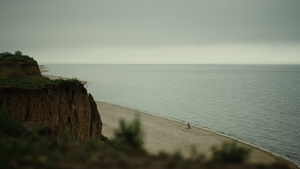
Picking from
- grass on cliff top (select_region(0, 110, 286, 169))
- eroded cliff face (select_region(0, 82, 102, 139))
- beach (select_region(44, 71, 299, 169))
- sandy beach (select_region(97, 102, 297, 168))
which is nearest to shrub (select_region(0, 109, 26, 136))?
grass on cliff top (select_region(0, 110, 286, 169))

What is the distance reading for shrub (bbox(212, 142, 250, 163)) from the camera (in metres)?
8.27

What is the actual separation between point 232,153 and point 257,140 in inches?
1272

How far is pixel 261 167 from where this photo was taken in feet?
26.2

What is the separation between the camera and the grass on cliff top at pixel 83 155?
7.10 meters

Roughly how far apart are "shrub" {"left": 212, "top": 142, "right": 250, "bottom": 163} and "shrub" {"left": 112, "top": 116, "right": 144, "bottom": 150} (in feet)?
11.8

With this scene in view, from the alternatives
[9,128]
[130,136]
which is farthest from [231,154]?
[9,128]

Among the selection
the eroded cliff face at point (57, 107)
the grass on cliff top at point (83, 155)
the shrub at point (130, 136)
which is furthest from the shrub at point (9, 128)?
the shrub at point (130, 136)

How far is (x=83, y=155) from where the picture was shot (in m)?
7.90

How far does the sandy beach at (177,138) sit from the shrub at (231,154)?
17373mm

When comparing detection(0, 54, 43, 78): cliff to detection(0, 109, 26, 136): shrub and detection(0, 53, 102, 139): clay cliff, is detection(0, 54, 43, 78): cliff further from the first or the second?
detection(0, 109, 26, 136): shrub

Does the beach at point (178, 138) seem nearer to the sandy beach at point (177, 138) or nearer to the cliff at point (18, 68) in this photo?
the sandy beach at point (177, 138)

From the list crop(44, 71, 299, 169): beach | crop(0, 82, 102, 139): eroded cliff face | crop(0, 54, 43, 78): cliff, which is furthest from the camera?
crop(44, 71, 299, 169): beach

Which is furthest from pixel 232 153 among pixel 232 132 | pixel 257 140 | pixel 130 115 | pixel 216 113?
pixel 216 113

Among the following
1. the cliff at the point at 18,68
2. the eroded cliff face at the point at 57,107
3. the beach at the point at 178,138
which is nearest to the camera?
the eroded cliff face at the point at 57,107
